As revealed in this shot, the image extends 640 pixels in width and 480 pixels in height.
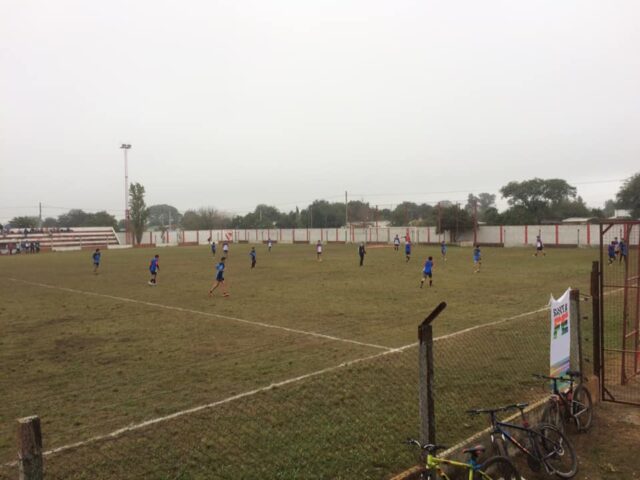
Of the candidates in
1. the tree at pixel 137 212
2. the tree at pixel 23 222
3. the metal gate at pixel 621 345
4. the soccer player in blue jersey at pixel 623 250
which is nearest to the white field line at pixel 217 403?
the metal gate at pixel 621 345

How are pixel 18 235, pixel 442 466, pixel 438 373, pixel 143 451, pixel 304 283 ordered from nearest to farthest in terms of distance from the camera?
pixel 442 466 → pixel 143 451 → pixel 438 373 → pixel 304 283 → pixel 18 235

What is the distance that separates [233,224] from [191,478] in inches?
4516

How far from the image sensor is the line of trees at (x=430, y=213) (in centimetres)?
7019

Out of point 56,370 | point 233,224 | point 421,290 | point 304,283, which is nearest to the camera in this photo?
point 56,370

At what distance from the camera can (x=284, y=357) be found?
33.0 ft

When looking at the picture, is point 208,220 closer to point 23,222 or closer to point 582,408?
point 23,222

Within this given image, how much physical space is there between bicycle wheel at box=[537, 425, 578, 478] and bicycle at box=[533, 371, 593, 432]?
58 cm

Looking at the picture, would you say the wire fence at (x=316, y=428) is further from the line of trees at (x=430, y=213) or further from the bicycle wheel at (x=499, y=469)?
the line of trees at (x=430, y=213)

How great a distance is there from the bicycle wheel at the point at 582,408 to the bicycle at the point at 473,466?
79.7 inches

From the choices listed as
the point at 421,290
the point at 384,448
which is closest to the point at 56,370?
the point at 384,448

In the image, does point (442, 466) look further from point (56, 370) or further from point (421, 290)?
point (421, 290)

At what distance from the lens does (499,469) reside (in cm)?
481

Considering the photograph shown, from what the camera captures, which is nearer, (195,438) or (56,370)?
(195,438)

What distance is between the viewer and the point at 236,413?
6605 millimetres
